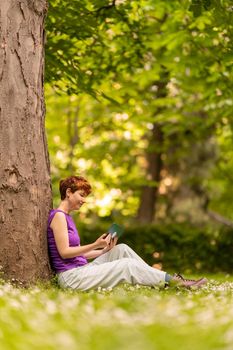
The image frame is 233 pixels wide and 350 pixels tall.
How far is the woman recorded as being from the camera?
743cm

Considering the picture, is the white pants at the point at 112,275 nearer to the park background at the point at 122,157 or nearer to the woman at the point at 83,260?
the woman at the point at 83,260

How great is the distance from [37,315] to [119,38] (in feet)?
34.6

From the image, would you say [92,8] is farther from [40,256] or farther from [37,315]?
[37,315]

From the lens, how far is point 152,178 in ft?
67.1

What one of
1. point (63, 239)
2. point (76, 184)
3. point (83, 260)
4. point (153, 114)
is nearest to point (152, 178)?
point (153, 114)

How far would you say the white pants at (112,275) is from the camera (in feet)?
24.3

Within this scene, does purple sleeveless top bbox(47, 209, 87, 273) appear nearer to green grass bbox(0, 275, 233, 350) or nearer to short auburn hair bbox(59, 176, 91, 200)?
short auburn hair bbox(59, 176, 91, 200)

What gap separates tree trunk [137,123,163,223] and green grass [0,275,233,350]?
49.4ft

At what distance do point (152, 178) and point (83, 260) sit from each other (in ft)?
40.8

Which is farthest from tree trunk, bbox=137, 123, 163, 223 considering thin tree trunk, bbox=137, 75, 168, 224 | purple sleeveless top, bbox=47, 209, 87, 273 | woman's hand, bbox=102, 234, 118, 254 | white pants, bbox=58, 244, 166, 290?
white pants, bbox=58, 244, 166, 290

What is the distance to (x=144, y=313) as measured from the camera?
446cm

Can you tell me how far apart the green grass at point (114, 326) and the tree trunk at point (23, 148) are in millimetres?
2313

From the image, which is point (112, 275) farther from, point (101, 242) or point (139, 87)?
point (139, 87)

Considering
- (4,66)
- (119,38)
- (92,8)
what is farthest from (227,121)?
(4,66)
